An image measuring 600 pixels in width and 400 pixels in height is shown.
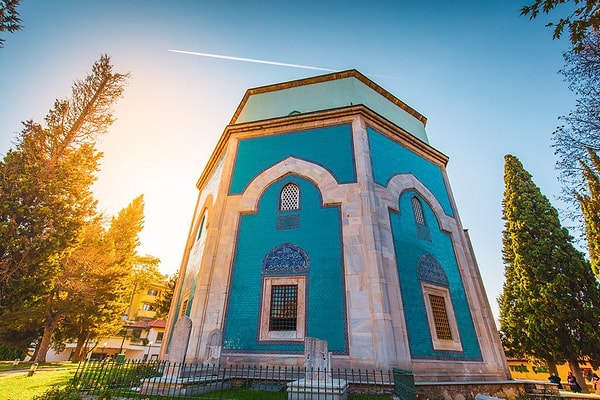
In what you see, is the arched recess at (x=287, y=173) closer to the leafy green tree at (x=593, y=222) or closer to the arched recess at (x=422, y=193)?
the arched recess at (x=422, y=193)

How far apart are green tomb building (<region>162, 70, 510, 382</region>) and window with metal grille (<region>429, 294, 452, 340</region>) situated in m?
0.04

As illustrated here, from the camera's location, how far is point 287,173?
10617 millimetres

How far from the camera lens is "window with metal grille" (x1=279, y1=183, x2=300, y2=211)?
10054mm

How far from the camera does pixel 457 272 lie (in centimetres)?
1073

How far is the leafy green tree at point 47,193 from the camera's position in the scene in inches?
390

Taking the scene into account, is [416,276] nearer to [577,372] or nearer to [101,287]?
[577,372]

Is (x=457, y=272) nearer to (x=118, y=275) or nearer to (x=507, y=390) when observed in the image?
(x=507, y=390)

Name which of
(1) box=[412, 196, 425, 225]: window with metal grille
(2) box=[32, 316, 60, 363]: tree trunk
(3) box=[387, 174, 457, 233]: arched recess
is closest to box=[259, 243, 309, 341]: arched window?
(3) box=[387, 174, 457, 233]: arched recess

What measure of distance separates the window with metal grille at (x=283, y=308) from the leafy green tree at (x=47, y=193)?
27.5ft

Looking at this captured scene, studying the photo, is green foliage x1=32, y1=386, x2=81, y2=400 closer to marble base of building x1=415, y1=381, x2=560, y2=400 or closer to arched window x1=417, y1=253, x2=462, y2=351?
marble base of building x1=415, y1=381, x2=560, y2=400

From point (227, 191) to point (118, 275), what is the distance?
15.0 metres

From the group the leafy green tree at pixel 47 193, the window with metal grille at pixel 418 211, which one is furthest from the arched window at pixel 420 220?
the leafy green tree at pixel 47 193

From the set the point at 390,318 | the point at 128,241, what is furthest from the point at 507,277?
the point at 128,241

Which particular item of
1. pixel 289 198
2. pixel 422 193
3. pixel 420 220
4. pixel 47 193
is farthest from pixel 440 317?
pixel 47 193
